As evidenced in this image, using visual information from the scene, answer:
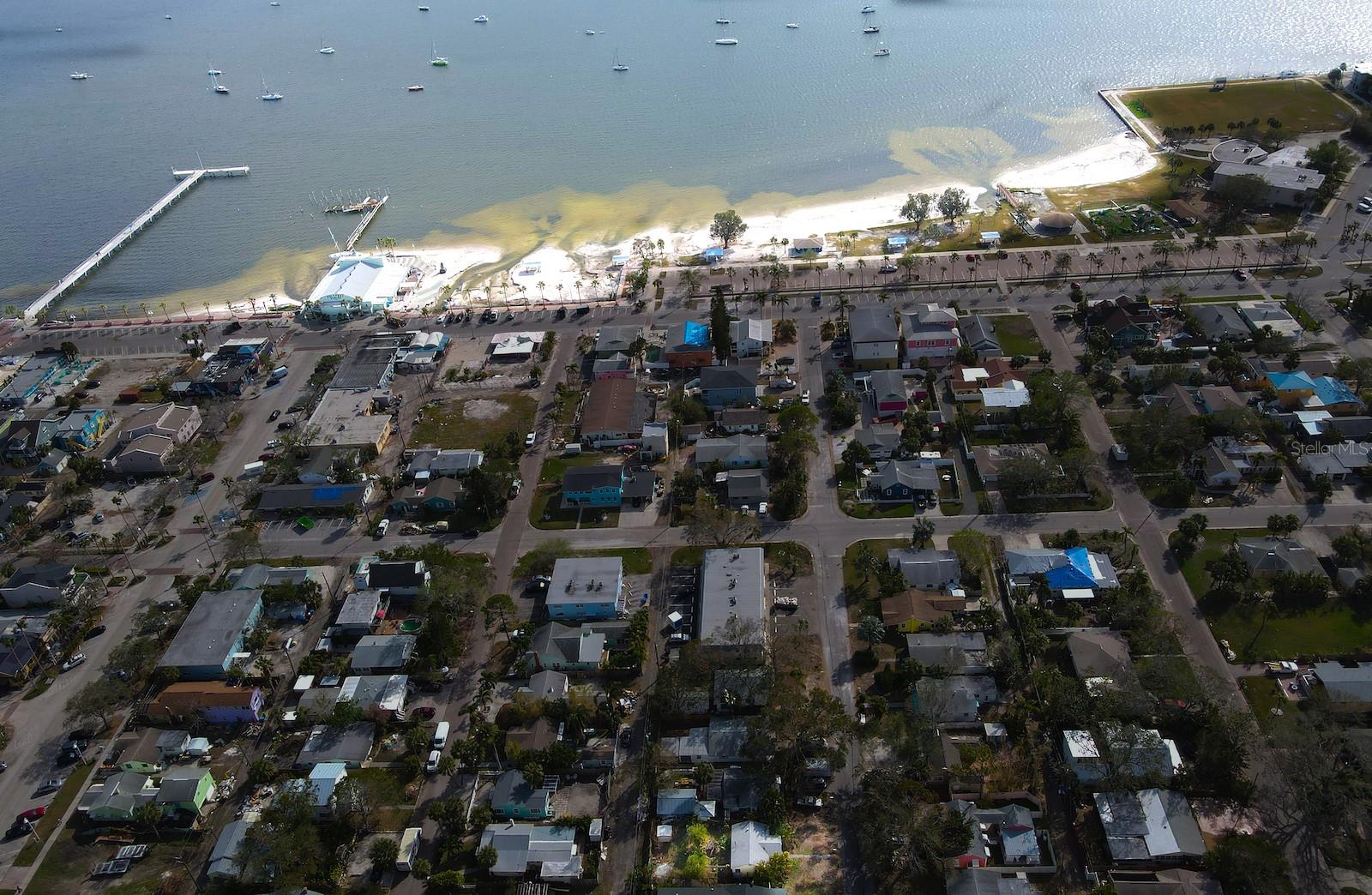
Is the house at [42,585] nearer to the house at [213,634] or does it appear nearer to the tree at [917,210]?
the house at [213,634]

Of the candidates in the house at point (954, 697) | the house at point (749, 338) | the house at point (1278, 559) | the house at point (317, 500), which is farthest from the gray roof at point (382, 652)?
the house at point (1278, 559)

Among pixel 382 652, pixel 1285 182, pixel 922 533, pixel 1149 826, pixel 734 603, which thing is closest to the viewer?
pixel 1149 826

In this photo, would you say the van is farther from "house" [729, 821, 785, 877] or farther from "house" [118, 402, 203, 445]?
"house" [118, 402, 203, 445]

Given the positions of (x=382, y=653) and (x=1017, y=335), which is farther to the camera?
(x=1017, y=335)

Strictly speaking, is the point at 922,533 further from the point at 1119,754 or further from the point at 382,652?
the point at 382,652

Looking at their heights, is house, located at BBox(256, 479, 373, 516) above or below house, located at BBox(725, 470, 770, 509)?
below

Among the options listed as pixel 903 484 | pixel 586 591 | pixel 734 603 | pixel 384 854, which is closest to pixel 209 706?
pixel 384 854

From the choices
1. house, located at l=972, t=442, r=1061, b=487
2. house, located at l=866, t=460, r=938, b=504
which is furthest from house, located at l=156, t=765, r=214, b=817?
house, located at l=972, t=442, r=1061, b=487
